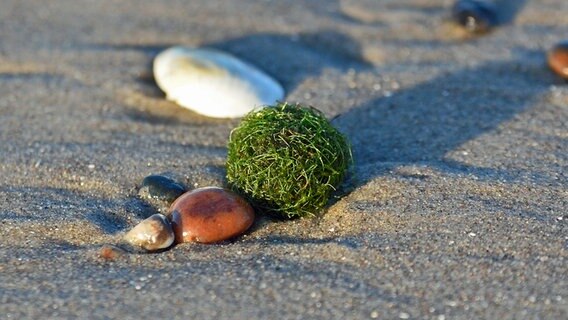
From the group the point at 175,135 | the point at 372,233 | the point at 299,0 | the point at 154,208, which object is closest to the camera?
the point at 372,233

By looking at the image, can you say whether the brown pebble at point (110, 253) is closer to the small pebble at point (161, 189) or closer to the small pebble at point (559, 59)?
the small pebble at point (161, 189)

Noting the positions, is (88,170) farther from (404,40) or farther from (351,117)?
(404,40)

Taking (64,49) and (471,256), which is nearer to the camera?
(471,256)

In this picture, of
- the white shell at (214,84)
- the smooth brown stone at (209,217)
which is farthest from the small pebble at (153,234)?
the white shell at (214,84)

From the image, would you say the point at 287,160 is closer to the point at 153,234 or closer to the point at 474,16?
the point at 153,234

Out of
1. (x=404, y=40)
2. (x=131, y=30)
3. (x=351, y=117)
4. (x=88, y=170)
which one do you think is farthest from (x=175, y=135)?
(x=404, y=40)

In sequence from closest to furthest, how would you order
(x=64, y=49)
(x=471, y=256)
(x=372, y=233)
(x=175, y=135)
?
1. (x=471, y=256)
2. (x=372, y=233)
3. (x=175, y=135)
4. (x=64, y=49)

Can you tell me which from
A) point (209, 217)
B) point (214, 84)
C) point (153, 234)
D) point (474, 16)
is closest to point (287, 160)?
point (209, 217)
